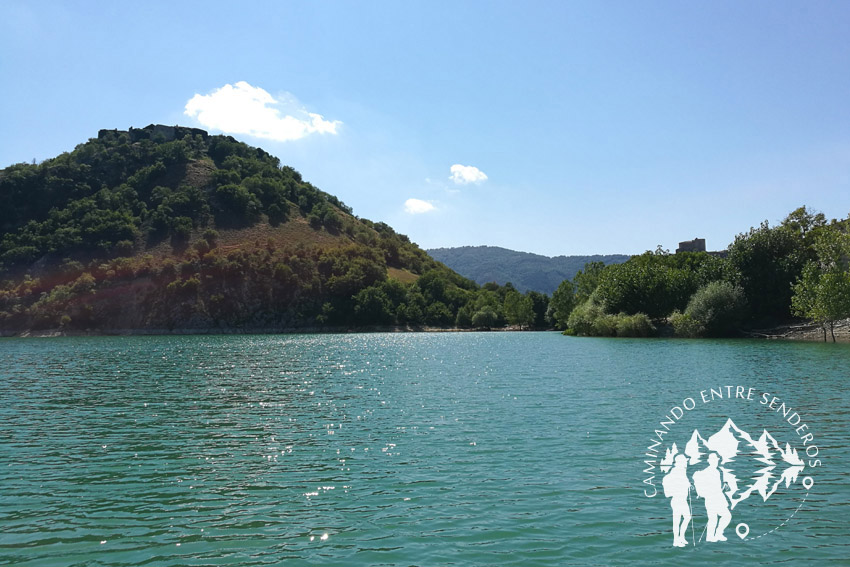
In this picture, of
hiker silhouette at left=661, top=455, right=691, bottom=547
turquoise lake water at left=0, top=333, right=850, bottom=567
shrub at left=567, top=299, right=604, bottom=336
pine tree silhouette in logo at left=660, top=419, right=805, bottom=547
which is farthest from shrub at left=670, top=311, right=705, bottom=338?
hiker silhouette at left=661, top=455, right=691, bottom=547

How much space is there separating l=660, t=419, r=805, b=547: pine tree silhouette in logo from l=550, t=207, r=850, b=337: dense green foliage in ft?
265

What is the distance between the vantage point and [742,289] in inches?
4279

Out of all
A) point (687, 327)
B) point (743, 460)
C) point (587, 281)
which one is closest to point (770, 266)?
point (687, 327)

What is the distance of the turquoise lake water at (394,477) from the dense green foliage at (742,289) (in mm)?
62730

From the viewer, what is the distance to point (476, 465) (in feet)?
66.0

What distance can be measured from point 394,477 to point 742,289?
110m

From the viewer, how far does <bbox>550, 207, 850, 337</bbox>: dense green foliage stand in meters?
93.5

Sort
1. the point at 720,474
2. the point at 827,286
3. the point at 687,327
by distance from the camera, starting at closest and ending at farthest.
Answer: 1. the point at 720,474
2. the point at 827,286
3. the point at 687,327

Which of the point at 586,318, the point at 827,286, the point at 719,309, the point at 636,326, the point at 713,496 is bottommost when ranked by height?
the point at 713,496

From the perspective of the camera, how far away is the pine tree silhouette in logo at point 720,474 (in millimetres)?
15133

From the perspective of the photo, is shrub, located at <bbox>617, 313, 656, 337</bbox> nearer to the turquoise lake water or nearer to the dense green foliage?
the dense green foliage

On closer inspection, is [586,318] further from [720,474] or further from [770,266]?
[720,474]

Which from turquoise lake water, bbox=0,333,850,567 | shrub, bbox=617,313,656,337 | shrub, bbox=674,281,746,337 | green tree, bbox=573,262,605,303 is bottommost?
turquoise lake water, bbox=0,333,850,567

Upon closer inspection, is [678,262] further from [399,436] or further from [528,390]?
[399,436]
